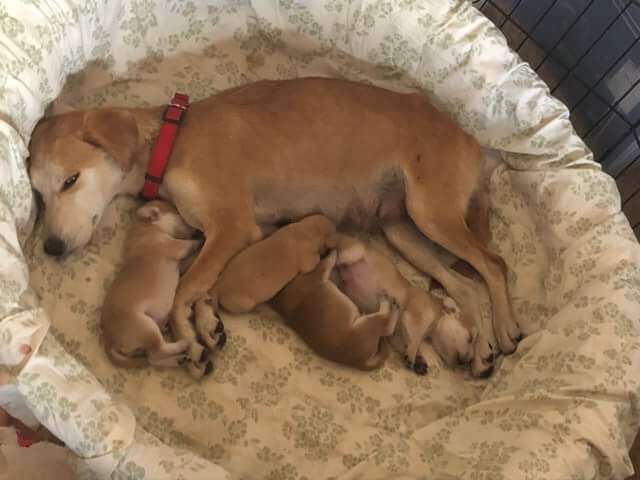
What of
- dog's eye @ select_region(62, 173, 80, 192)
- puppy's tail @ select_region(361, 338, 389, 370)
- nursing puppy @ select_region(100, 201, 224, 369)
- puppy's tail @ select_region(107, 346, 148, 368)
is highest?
puppy's tail @ select_region(361, 338, 389, 370)

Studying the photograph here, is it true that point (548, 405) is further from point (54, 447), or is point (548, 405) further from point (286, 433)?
point (54, 447)

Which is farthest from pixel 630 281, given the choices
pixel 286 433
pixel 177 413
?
pixel 177 413

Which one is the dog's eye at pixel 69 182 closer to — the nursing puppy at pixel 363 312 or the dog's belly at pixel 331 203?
the dog's belly at pixel 331 203

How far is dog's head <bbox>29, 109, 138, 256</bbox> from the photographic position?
2045 millimetres

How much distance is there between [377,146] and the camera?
230cm

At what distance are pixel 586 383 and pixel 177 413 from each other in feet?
3.67

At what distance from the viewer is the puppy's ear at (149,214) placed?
2158mm

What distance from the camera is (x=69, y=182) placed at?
2.07 m

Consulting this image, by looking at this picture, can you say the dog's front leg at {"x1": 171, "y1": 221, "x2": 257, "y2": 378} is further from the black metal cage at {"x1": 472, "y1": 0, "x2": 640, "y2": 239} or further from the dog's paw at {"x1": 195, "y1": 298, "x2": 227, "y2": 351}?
the black metal cage at {"x1": 472, "y1": 0, "x2": 640, "y2": 239}

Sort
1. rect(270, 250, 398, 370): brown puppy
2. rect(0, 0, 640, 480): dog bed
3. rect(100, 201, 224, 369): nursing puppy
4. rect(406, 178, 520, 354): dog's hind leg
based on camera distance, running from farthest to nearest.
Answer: rect(406, 178, 520, 354): dog's hind leg
rect(270, 250, 398, 370): brown puppy
rect(100, 201, 224, 369): nursing puppy
rect(0, 0, 640, 480): dog bed

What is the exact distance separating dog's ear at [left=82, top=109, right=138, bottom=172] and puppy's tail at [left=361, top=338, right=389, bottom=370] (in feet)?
3.09

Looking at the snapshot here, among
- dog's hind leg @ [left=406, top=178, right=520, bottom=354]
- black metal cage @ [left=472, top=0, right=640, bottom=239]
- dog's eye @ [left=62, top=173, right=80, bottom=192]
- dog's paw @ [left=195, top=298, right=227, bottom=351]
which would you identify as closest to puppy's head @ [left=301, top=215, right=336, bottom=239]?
dog's hind leg @ [left=406, top=178, right=520, bottom=354]

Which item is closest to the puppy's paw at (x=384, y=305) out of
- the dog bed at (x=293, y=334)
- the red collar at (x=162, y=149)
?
the dog bed at (x=293, y=334)

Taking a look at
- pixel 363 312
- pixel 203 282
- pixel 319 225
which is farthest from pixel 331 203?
pixel 203 282
